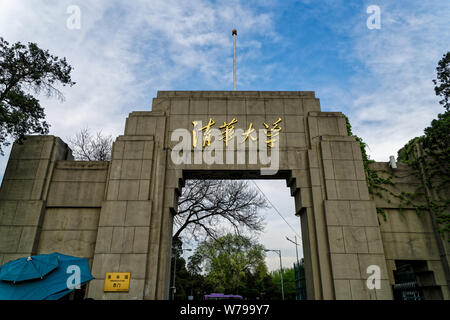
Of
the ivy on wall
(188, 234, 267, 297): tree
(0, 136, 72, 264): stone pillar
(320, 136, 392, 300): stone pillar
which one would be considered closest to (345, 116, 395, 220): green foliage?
the ivy on wall

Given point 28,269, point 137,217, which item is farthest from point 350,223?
point 28,269

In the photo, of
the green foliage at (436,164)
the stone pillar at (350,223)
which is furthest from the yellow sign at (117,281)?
the green foliage at (436,164)

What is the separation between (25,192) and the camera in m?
12.4

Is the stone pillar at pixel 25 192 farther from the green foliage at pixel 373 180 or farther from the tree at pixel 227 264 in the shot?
the tree at pixel 227 264

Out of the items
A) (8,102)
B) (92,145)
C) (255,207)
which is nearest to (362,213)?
(255,207)

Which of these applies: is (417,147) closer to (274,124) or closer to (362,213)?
(362,213)

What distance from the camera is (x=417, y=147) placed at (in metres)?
13.8

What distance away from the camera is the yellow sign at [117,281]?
10.6 m

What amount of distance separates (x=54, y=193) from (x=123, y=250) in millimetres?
4378

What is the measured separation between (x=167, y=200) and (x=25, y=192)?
6.16 m

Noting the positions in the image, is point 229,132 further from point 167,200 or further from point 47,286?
point 47,286

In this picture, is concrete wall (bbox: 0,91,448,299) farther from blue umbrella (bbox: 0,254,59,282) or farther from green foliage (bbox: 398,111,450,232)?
blue umbrella (bbox: 0,254,59,282)

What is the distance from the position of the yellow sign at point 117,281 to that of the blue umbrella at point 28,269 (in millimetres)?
4982

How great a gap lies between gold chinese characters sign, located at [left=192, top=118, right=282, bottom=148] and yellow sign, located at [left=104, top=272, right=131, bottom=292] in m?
6.05
